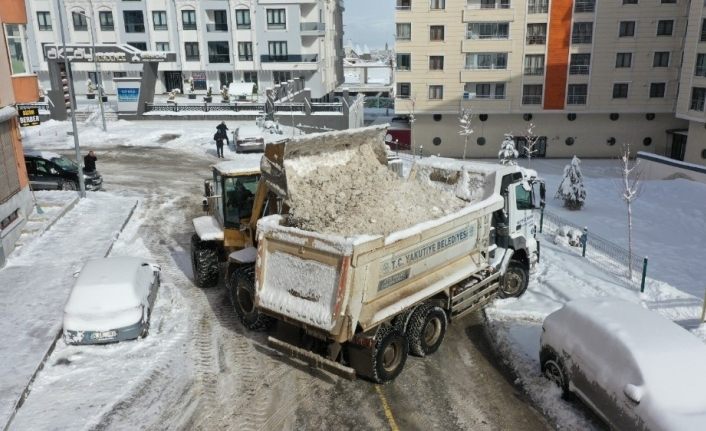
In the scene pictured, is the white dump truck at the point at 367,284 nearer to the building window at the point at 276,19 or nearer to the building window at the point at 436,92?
the building window at the point at 436,92

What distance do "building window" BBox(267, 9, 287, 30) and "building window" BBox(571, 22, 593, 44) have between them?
1162 inches

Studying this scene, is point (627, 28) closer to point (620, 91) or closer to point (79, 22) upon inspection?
point (620, 91)

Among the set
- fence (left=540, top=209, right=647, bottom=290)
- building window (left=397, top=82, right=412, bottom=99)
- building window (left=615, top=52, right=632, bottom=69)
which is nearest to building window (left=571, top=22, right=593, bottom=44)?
building window (left=615, top=52, right=632, bottom=69)

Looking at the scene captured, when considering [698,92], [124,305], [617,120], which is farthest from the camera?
[617,120]

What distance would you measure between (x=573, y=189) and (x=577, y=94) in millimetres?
21820

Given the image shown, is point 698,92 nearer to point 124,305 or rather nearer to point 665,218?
point 665,218

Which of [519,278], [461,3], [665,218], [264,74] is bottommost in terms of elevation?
[665,218]

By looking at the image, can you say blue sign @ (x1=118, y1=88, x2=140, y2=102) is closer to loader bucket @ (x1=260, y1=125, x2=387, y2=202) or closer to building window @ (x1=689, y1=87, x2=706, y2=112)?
loader bucket @ (x1=260, y1=125, x2=387, y2=202)

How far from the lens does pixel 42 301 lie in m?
13.1

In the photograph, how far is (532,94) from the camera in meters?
45.0

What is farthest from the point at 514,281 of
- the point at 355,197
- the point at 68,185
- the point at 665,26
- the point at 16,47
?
the point at 665,26

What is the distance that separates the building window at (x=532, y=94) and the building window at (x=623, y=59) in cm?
635

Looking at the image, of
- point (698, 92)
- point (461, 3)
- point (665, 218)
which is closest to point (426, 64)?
point (461, 3)

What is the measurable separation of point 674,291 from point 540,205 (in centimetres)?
442
